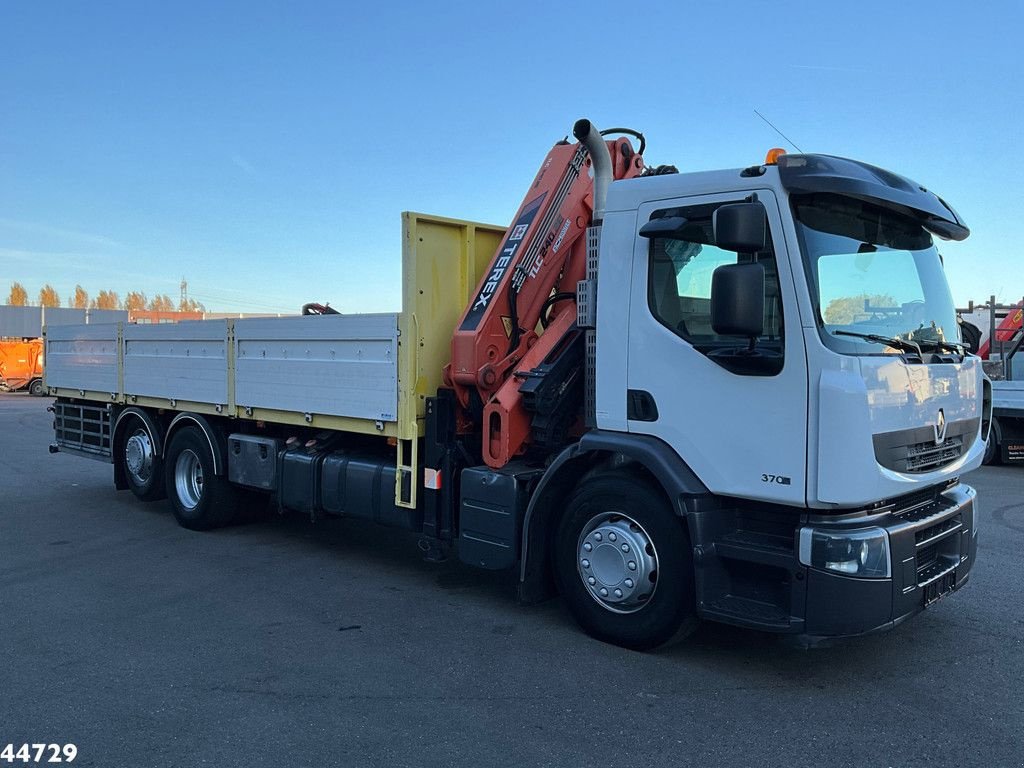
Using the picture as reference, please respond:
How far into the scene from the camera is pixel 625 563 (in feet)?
16.0

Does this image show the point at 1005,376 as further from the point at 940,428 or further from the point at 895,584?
the point at 895,584

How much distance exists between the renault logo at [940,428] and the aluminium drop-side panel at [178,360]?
604 centimetres

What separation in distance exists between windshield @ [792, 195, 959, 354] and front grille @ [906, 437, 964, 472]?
0.53 m

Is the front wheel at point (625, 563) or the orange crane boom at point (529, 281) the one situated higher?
the orange crane boom at point (529, 281)

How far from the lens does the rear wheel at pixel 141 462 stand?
9.20 m

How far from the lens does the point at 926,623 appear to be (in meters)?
5.45

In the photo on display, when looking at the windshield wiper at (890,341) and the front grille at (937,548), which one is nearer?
the windshield wiper at (890,341)

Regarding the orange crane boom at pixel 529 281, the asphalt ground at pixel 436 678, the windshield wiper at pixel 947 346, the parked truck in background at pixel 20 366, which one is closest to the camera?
the asphalt ground at pixel 436 678

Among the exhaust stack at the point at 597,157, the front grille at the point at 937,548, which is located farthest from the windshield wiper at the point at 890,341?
the exhaust stack at the point at 597,157

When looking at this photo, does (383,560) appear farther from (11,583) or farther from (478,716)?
(478,716)

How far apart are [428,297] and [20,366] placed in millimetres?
33882

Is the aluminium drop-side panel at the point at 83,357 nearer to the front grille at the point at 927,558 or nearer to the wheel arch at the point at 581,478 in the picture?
the wheel arch at the point at 581,478

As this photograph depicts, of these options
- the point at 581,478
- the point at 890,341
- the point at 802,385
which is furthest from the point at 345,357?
the point at 890,341

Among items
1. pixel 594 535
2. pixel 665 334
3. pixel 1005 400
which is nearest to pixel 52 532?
pixel 594 535
